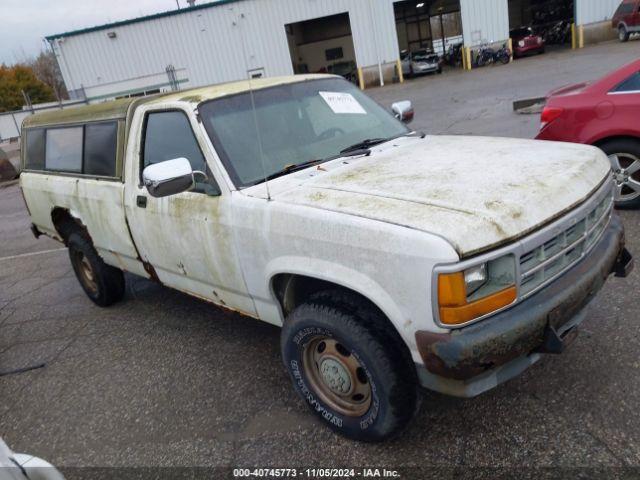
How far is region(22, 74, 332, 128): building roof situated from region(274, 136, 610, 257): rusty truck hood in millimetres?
810

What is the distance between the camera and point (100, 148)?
402cm

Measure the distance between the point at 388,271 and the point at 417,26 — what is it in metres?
41.1

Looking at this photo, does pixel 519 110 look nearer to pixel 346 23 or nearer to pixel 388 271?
pixel 388 271

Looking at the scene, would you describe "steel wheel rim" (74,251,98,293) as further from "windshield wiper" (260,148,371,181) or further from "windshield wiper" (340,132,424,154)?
"windshield wiper" (340,132,424,154)

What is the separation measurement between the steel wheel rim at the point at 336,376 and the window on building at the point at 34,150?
3805mm

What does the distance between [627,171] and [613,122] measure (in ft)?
1.61

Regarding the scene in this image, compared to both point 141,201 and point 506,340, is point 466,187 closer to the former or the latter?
point 506,340

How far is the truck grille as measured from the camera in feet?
6.96

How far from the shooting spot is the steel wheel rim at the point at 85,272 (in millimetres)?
4930

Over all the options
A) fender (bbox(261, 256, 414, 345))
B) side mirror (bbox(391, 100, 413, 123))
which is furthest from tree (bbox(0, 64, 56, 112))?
fender (bbox(261, 256, 414, 345))

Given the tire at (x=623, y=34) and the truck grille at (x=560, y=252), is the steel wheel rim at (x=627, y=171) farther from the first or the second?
the tire at (x=623, y=34)

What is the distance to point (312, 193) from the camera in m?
2.56

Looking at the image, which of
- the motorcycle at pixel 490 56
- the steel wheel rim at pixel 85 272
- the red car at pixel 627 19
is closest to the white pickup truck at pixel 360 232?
the steel wheel rim at pixel 85 272

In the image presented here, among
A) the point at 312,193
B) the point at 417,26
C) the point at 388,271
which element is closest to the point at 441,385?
the point at 388,271
